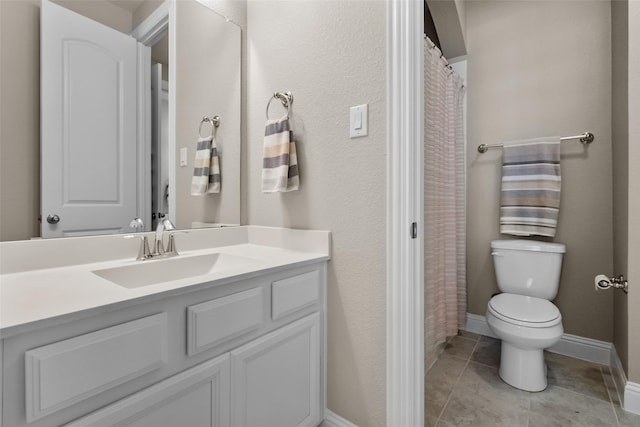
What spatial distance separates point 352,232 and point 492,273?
1.63 metres

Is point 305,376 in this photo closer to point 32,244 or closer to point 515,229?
point 32,244

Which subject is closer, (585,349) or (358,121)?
(358,121)

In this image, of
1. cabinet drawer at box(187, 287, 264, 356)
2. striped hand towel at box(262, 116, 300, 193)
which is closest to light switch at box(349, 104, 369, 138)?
striped hand towel at box(262, 116, 300, 193)

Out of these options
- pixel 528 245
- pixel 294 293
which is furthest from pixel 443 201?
pixel 294 293

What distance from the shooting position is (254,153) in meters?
1.60

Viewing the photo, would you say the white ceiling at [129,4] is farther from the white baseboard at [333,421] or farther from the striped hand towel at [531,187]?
the striped hand towel at [531,187]

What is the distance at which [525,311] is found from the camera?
173cm

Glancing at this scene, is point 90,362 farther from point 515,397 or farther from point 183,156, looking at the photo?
point 515,397

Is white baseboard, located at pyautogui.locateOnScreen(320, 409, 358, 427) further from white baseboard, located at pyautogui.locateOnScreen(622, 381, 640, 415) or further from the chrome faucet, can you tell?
white baseboard, located at pyautogui.locateOnScreen(622, 381, 640, 415)

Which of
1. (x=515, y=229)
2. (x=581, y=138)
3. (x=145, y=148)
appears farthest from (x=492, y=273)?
(x=145, y=148)

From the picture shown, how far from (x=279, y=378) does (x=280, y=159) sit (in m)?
0.83

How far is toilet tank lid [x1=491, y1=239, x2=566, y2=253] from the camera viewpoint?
195 cm

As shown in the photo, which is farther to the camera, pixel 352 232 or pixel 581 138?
pixel 581 138

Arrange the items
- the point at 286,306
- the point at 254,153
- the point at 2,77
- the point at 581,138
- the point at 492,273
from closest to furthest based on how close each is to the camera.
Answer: the point at 2,77 < the point at 286,306 < the point at 254,153 < the point at 581,138 < the point at 492,273
